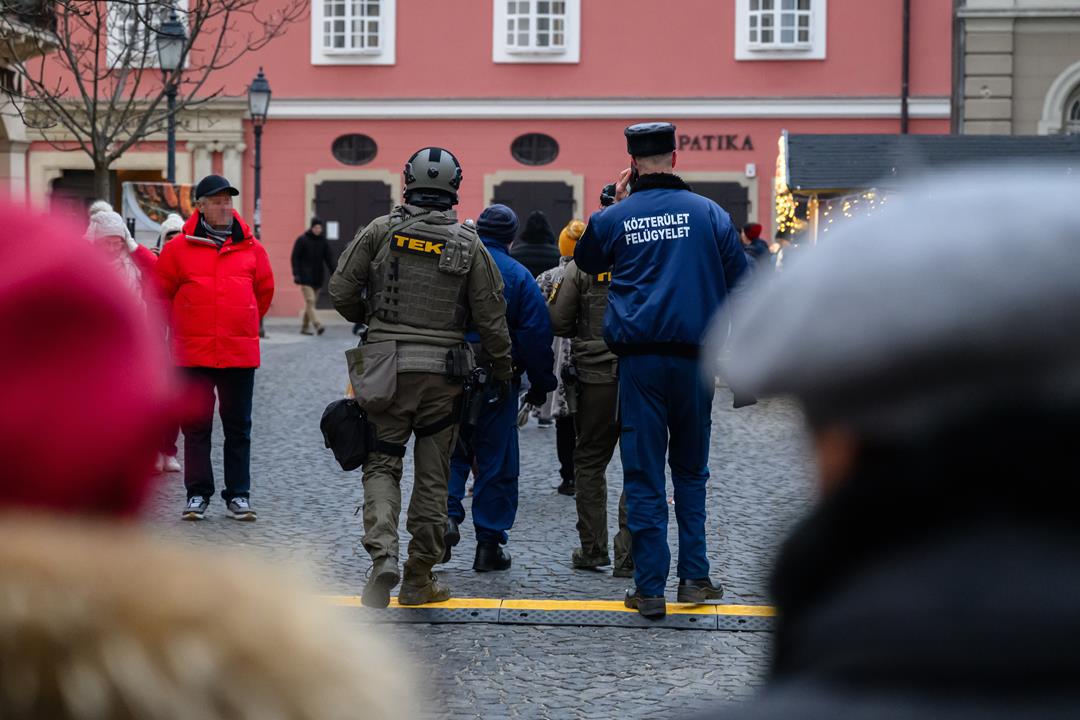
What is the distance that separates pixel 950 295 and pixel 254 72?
30.7 meters

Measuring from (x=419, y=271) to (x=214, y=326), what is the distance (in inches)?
94.4

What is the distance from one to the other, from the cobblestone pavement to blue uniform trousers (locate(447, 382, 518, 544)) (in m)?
0.22

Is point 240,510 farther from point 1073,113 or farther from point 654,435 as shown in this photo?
point 1073,113

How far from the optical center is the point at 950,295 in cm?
103

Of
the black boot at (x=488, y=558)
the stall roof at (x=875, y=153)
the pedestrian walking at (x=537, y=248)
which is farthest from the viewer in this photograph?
the stall roof at (x=875, y=153)

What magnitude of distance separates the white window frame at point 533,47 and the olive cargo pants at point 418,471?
24.0m

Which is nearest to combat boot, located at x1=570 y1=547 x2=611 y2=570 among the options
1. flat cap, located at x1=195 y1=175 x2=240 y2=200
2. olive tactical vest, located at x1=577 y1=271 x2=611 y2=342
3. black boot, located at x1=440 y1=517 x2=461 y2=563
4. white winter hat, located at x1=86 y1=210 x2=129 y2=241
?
black boot, located at x1=440 y1=517 x2=461 y2=563

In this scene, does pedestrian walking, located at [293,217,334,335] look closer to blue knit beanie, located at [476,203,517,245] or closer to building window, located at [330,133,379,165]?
building window, located at [330,133,379,165]

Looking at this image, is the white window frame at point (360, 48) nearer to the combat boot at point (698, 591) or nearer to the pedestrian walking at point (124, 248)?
the pedestrian walking at point (124, 248)

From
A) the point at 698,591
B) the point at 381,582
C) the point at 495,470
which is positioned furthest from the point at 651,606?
the point at 495,470

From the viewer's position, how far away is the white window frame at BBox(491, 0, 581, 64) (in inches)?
1187

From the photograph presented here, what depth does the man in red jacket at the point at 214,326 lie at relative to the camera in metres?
8.78

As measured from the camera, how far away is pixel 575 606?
6668 millimetres

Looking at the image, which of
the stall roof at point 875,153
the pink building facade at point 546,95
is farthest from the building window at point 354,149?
the stall roof at point 875,153
